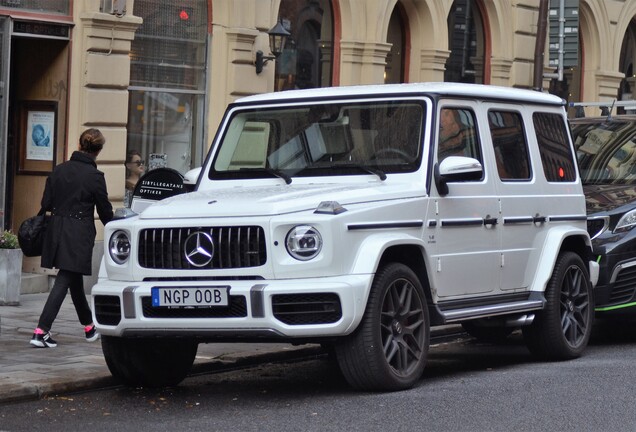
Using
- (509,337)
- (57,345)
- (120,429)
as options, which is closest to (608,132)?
(509,337)

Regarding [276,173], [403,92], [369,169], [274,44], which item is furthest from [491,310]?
[274,44]

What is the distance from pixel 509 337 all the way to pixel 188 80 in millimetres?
6648

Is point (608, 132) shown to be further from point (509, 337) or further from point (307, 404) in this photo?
point (307, 404)

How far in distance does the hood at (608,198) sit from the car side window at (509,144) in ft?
5.38

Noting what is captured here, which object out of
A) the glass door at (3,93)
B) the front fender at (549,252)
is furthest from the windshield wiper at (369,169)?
the glass door at (3,93)

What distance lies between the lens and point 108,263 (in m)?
8.90

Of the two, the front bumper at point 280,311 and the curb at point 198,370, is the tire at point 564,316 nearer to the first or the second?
the curb at point 198,370

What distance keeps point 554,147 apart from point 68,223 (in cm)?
380

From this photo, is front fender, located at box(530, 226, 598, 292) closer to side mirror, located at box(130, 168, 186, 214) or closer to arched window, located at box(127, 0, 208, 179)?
side mirror, located at box(130, 168, 186, 214)

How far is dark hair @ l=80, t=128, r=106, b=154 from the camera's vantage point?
11.1 meters

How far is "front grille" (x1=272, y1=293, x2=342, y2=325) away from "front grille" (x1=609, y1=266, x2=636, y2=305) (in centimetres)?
418

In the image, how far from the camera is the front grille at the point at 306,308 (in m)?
8.20

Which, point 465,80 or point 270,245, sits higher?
point 465,80

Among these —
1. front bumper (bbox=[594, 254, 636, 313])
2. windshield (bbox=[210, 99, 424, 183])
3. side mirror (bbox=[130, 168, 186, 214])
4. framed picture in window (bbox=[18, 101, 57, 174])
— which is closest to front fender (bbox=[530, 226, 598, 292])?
front bumper (bbox=[594, 254, 636, 313])
